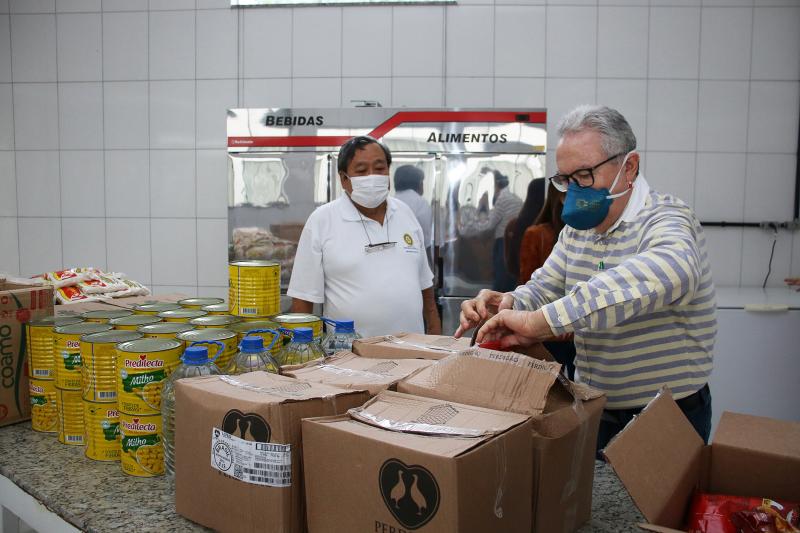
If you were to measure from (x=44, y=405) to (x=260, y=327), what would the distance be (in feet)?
1.90

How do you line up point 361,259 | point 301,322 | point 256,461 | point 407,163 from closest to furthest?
point 256,461 → point 301,322 → point 361,259 → point 407,163

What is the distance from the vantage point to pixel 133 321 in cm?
149

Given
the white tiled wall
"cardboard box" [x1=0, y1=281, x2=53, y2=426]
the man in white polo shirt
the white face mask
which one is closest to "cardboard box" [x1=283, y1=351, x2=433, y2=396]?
"cardboard box" [x1=0, y1=281, x2=53, y2=426]

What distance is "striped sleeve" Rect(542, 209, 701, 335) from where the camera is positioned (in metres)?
1.21

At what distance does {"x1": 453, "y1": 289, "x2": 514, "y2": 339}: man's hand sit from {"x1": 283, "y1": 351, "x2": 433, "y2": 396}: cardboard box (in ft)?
0.88

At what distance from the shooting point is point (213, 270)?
420 centimetres

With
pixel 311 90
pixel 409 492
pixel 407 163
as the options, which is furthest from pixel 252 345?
pixel 311 90

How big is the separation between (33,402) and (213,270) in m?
2.71

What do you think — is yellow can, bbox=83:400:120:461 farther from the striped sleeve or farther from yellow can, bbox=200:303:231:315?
the striped sleeve

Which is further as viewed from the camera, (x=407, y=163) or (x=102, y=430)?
(x=407, y=163)

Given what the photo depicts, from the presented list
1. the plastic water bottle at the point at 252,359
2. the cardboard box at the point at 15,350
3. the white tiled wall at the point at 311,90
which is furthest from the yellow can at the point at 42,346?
the white tiled wall at the point at 311,90

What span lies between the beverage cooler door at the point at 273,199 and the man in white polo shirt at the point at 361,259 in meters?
A: 0.94

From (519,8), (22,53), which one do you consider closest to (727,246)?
(519,8)

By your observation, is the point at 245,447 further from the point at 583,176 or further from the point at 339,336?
the point at 583,176
